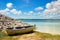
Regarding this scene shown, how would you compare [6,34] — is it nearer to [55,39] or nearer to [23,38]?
[23,38]

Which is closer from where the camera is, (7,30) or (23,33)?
(7,30)

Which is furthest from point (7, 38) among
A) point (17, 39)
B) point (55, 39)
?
point (55, 39)

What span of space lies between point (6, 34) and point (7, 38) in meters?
2.05

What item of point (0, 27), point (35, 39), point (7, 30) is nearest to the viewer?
point (35, 39)

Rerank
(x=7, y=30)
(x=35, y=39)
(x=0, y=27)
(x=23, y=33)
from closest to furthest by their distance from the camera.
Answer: (x=35, y=39) → (x=7, y=30) → (x=23, y=33) → (x=0, y=27)

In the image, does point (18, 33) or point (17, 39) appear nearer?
point (17, 39)

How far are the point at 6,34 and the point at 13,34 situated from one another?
1.01 m

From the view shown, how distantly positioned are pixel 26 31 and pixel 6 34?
3.34 m

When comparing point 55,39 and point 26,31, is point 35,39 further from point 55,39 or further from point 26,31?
point 26,31

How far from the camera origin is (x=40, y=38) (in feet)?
61.9

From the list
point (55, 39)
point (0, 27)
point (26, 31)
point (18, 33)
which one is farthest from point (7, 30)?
point (55, 39)

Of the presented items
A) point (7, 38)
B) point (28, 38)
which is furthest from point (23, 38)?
point (7, 38)

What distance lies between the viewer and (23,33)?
22.2 m

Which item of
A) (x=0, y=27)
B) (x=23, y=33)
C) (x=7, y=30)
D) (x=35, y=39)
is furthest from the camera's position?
(x=0, y=27)
